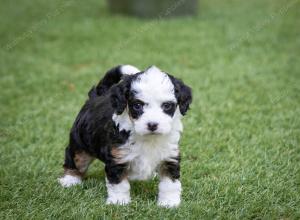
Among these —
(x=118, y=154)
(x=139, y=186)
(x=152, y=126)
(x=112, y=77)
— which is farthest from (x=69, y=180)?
A: (x=152, y=126)

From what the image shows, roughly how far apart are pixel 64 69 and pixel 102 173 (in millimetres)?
4363

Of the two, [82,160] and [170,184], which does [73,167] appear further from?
[170,184]

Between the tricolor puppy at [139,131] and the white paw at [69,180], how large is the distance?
0.36m

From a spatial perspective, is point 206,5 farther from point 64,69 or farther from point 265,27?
point 64,69

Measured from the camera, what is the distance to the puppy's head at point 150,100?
3.54 metres

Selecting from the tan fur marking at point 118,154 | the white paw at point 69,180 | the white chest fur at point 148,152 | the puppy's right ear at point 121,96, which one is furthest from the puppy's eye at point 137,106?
the white paw at point 69,180

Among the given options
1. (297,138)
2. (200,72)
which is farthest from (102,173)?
(200,72)

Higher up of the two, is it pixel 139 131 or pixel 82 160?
pixel 139 131

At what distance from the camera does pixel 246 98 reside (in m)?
7.27

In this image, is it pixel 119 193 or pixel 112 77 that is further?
pixel 112 77

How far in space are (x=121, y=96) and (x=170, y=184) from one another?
839 mm

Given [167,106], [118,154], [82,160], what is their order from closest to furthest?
1. [167,106]
2. [118,154]
3. [82,160]

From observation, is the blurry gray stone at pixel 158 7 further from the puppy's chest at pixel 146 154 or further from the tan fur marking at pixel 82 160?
the puppy's chest at pixel 146 154

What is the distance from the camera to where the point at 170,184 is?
402 cm
